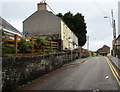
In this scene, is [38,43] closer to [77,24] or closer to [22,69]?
[22,69]

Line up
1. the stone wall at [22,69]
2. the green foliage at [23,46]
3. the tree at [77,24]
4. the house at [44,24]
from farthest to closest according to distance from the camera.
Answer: the tree at [77,24]
the house at [44,24]
the green foliage at [23,46]
the stone wall at [22,69]

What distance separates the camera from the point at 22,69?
1145cm

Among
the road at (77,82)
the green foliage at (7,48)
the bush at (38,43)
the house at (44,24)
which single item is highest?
the house at (44,24)

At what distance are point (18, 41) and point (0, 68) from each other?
138 inches

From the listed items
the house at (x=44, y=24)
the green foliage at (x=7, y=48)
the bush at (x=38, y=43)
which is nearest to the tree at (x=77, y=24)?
the house at (x=44, y=24)

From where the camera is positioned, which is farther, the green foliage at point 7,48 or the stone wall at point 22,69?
the green foliage at point 7,48

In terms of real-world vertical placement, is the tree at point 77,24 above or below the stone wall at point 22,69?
above

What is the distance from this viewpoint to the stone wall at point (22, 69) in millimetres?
9688

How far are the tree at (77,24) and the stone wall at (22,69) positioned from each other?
4161 centimetres

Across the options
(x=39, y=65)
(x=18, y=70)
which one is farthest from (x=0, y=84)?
(x=39, y=65)

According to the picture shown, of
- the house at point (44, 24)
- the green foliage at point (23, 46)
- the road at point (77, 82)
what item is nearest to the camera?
the road at point (77, 82)

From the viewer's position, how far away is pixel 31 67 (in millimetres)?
12758

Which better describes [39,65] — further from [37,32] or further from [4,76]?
[37,32]

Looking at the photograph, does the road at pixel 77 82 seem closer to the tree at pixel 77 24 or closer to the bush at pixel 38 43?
the bush at pixel 38 43
